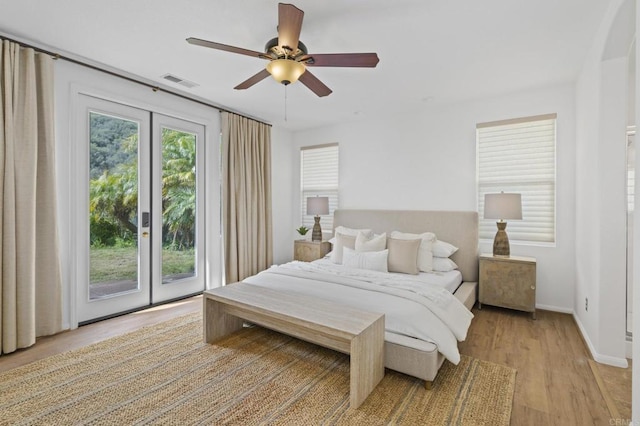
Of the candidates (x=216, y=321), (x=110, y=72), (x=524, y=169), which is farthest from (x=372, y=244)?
(x=110, y=72)

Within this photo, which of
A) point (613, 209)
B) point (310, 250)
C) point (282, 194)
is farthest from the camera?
point (282, 194)

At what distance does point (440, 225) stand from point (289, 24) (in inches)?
125

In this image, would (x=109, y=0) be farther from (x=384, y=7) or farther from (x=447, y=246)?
(x=447, y=246)

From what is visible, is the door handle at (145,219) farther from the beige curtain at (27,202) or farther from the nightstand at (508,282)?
the nightstand at (508,282)

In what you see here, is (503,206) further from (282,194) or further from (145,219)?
(145,219)

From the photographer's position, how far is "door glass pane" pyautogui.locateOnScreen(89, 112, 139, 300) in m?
3.33

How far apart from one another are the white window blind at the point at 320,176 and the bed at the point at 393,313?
1.58 ft

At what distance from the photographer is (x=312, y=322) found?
2.11 m

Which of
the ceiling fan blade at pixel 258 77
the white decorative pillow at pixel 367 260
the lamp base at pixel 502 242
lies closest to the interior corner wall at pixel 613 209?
the lamp base at pixel 502 242

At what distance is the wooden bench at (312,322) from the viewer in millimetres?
1937

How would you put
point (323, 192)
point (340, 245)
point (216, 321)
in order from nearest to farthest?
point (216, 321) → point (340, 245) → point (323, 192)

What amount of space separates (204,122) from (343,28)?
8.55 feet

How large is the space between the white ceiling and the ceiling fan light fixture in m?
0.38

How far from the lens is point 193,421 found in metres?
1.80
